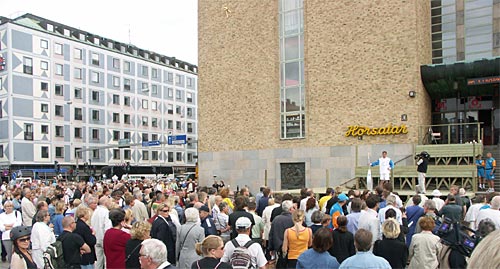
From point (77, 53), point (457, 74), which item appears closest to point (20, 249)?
point (457, 74)

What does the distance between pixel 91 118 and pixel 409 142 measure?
5156 cm

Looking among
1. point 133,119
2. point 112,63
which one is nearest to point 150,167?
point 133,119

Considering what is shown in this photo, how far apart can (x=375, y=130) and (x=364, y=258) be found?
818 inches

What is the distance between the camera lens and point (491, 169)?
20531mm

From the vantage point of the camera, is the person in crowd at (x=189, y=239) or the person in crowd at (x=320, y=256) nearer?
the person in crowd at (x=320, y=256)

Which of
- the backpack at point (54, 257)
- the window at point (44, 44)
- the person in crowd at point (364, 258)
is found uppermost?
the window at point (44, 44)

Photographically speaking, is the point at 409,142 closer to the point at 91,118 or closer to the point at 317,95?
the point at 317,95

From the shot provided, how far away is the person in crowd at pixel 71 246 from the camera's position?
7.18 meters

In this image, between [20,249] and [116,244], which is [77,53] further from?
[20,249]

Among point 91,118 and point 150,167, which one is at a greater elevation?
point 91,118

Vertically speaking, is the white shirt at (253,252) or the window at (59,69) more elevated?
the window at (59,69)

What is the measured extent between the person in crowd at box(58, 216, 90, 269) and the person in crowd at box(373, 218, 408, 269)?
4712 millimetres

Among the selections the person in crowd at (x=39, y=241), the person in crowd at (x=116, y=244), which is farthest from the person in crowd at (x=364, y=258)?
the person in crowd at (x=39, y=241)

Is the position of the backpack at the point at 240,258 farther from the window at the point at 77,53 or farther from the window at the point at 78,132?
the window at the point at 77,53
